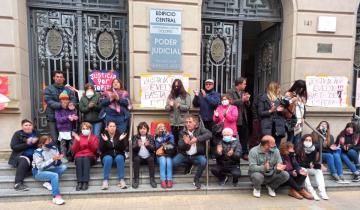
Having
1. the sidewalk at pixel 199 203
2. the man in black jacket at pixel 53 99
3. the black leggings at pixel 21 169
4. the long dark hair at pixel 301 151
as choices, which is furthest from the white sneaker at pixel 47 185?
the long dark hair at pixel 301 151

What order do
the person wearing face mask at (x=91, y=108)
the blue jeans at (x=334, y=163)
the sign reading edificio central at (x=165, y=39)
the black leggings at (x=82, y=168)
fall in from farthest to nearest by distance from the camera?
the sign reading edificio central at (x=165, y=39) → the blue jeans at (x=334, y=163) → the person wearing face mask at (x=91, y=108) → the black leggings at (x=82, y=168)

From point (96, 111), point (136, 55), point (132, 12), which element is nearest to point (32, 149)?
point (96, 111)

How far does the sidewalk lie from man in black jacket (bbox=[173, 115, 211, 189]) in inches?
19.2

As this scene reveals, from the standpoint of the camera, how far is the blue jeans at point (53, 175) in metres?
4.58

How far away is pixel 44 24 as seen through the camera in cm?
617

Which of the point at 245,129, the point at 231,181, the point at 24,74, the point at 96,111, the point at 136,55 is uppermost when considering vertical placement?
the point at 136,55

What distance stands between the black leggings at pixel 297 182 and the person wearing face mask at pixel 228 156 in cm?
95

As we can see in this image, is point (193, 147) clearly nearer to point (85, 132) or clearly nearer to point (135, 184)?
point (135, 184)

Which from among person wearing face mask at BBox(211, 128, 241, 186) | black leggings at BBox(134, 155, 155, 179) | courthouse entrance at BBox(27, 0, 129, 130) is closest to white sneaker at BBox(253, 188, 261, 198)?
person wearing face mask at BBox(211, 128, 241, 186)

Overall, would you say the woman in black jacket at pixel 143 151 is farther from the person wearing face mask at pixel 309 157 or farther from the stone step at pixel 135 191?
the person wearing face mask at pixel 309 157

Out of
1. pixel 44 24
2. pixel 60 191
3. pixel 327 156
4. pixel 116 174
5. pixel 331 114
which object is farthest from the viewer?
pixel 331 114

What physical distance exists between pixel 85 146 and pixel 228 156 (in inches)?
105

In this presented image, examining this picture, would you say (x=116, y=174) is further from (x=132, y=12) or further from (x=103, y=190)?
(x=132, y=12)

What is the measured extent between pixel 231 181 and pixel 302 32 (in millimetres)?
3972
